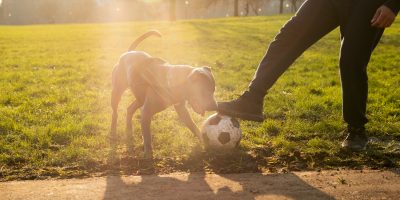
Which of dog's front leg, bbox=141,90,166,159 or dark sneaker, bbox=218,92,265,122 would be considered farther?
dark sneaker, bbox=218,92,265,122

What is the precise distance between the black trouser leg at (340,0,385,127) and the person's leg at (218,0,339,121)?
1.23 feet

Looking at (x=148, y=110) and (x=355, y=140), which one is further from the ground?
(x=148, y=110)

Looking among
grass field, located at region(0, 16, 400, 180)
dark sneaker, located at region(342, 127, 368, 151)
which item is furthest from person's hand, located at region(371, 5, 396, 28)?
grass field, located at region(0, 16, 400, 180)

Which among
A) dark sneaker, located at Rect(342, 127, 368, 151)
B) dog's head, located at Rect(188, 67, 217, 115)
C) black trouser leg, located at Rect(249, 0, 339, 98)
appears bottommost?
dark sneaker, located at Rect(342, 127, 368, 151)

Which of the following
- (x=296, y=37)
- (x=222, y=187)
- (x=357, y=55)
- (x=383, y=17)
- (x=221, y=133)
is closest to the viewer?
(x=222, y=187)

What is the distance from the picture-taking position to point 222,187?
4.17m

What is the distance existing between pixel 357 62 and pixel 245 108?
142cm

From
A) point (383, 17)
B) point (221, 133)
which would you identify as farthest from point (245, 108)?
point (383, 17)

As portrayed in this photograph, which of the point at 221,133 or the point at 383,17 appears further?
the point at 221,133

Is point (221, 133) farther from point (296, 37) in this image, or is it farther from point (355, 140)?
point (355, 140)

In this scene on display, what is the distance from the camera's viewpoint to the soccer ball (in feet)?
17.5

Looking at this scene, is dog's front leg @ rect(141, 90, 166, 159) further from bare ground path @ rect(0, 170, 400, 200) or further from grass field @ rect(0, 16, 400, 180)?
bare ground path @ rect(0, 170, 400, 200)

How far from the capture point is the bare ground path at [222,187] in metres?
3.94

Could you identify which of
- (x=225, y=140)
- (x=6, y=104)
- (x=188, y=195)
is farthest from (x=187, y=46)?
(x=188, y=195)
